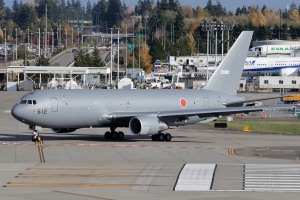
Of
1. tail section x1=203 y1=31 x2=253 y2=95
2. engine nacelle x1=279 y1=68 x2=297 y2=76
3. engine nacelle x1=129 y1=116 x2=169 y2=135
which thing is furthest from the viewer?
engine nacelle x1=279 y1=68 x2=297 y2=76

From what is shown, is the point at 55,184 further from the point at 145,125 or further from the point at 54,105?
the point at 145,125

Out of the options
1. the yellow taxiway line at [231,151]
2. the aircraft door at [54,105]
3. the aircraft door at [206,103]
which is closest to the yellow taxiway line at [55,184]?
the yellow taxiway line at [231,151]

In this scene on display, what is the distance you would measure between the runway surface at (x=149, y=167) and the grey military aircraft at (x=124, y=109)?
119 cm

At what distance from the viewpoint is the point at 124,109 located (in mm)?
58625

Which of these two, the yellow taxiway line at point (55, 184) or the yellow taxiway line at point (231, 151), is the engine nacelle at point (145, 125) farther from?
the yellow taxiway line at point (55, 184)

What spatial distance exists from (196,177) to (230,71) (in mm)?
26610

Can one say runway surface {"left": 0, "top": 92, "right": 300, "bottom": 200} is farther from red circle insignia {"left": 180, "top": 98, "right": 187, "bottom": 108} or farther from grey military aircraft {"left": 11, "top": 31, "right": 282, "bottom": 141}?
red circle insignia {"left": 180, "top": 98, "right": 187, "bottom": 108}

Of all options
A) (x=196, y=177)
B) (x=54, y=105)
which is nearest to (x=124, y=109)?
(x=54, y=105)

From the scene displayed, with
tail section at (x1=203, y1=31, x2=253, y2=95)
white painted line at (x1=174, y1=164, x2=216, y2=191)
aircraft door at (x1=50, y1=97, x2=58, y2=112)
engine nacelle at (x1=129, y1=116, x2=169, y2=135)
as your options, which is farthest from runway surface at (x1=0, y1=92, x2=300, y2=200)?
tail section at (x1=203, y1=31, x2=253, y2=95)

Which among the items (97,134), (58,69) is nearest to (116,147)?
(97,134)

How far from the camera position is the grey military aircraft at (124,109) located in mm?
55844

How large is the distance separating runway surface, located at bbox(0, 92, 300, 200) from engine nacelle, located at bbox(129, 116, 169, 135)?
0.81m

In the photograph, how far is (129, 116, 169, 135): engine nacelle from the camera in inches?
2232

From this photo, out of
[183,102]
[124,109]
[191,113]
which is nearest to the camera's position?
[191,113]
